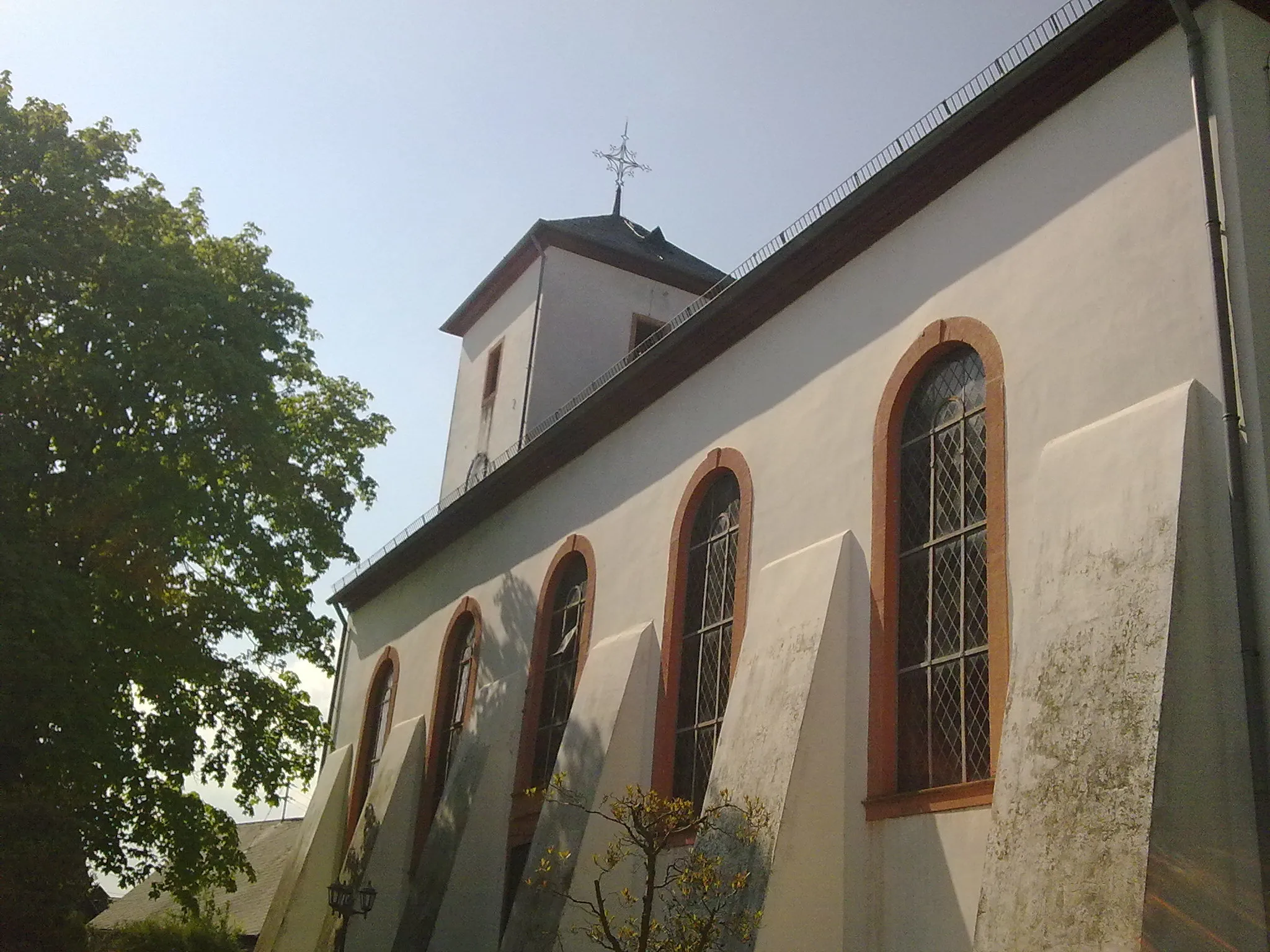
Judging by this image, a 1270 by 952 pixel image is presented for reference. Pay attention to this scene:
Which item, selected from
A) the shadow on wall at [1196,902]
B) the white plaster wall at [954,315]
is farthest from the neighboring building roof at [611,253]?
the shadow on wall at [1196,902]

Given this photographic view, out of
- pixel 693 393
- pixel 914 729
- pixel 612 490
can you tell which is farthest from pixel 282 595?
pixel 914 729

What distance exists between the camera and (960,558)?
32.2 ft

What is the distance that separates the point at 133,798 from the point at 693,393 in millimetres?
7799

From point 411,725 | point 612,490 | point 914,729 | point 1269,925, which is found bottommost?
point 1269,925

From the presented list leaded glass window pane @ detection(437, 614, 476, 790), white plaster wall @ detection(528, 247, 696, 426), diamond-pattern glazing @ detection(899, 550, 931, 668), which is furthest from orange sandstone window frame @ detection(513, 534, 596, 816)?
white plaster wall @ detection(528, 247, 696, 426)

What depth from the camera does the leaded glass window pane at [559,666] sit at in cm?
1554

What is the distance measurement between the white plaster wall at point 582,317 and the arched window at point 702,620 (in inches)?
336

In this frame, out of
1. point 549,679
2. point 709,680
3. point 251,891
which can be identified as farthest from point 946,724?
point 251,891

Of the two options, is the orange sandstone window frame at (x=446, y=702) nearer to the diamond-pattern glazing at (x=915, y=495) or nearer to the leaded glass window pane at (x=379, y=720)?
the leaded glass window pane at (x=379, y=720)

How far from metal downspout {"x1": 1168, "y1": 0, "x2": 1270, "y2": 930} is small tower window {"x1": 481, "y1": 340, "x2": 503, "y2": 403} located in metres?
15.9

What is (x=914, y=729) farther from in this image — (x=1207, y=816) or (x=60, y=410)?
(x=60, y=410)

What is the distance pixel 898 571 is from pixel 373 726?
46.3 feet

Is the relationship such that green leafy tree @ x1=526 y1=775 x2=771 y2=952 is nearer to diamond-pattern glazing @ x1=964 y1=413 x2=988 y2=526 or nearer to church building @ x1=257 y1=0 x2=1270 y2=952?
church building @ x1=257 y1=0 x2=1270 y2=952

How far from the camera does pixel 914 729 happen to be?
9.82m
